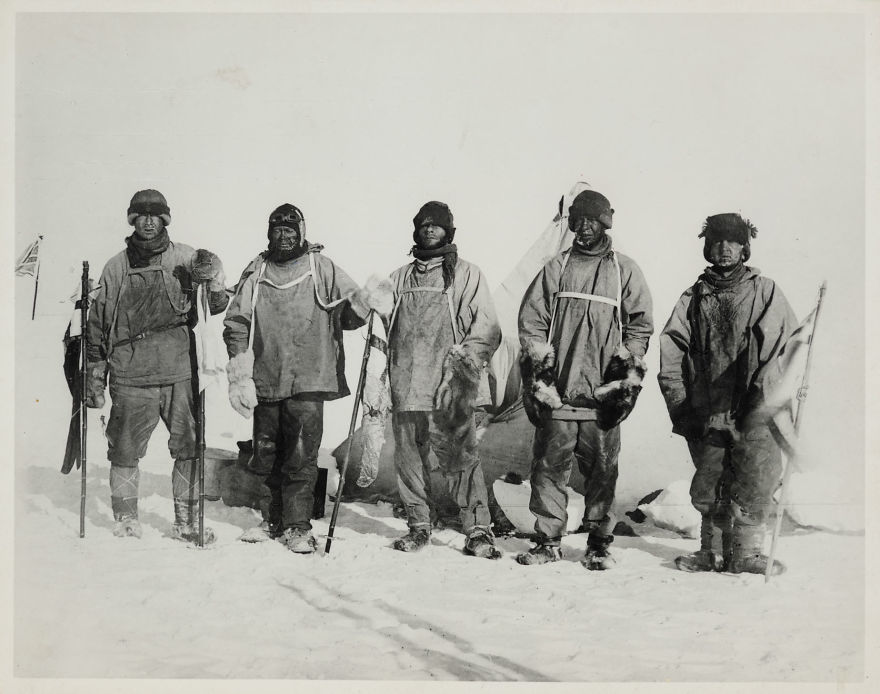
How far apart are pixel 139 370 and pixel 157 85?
67.1 inches

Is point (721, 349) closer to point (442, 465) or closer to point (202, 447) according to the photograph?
point (442, 465)

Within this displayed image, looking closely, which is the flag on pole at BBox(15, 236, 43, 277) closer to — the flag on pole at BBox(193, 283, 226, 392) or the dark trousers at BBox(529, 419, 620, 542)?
the flag on pole at BBox(193, 283, 226, 392)

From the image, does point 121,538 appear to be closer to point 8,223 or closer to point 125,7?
point 8,223

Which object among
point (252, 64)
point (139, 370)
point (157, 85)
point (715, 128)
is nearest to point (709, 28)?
point (715, 128)

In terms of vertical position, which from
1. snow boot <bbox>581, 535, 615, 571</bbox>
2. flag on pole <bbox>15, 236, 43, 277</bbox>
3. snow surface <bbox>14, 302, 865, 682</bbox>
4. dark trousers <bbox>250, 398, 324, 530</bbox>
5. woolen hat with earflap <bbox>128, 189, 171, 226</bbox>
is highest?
woolen hat with earflap <bbox>128, 189, 171, 226</bbox>

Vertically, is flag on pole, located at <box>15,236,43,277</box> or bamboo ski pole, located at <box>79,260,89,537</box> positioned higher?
flag on pole, located at <box>15,236,43,277</box>

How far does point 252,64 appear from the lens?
6.02m

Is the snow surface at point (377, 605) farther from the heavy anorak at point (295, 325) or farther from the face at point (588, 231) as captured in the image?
the face at point (588, 231)

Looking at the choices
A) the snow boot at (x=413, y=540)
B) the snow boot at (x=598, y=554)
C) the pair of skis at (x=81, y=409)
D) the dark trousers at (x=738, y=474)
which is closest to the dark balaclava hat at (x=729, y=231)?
the dark trousers at (x=738, y=474)

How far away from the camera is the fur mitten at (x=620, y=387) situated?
5324 mm

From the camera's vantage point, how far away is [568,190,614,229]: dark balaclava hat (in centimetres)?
557

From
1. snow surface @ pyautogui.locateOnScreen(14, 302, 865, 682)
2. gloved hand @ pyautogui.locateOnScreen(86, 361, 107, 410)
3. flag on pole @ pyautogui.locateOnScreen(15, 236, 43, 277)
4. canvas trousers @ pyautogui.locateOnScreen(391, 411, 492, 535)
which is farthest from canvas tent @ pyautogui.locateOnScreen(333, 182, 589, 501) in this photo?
flag on pole @ pyautogui.locateOnScreen(15, 236, 43, 277)

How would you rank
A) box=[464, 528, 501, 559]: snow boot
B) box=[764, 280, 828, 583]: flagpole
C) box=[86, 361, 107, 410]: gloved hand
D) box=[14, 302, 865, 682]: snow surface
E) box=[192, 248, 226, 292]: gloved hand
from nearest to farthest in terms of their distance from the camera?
box=[14, 302, 865, 682]: snow surface
box=[764, 280, 828, 583]: flagpole
box=[464, 528, 501, 559]: snow boot
box=[192, 248, 226, 292]: gloved hand
box=[86, 361, 107, 410]: gloved hand

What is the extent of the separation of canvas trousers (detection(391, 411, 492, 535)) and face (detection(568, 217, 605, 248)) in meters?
1.15
